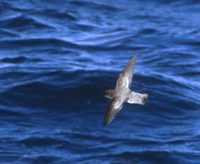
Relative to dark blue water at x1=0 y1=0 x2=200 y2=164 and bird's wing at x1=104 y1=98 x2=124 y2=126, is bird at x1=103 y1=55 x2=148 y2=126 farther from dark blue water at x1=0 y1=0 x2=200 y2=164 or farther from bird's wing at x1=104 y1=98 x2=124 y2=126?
dark blue water at x1=0 y1=0 x2=200 y2=164

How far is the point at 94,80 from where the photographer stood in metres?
24.5

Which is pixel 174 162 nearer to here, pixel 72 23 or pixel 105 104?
pixel 105 104

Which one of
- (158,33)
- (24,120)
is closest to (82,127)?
(24,120)

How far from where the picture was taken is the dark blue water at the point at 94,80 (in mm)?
21766

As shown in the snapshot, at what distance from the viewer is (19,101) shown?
938 inches

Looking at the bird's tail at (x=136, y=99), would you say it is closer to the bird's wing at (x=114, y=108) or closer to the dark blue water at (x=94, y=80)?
the bird's wing at (x=114, y=108)

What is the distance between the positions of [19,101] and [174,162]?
159 inches

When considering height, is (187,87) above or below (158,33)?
below

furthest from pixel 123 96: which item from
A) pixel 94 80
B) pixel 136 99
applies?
pixel 94 80

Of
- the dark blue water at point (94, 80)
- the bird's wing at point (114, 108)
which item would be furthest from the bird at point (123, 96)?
the dark blue water at point (94, 80)

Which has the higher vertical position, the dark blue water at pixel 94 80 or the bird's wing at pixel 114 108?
the dark blue water at pixel 94 80

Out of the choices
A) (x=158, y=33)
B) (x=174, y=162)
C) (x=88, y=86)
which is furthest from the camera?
(x=158, y=33)

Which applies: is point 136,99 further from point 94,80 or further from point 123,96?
point 94,80

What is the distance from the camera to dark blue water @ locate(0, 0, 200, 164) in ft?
71.4
